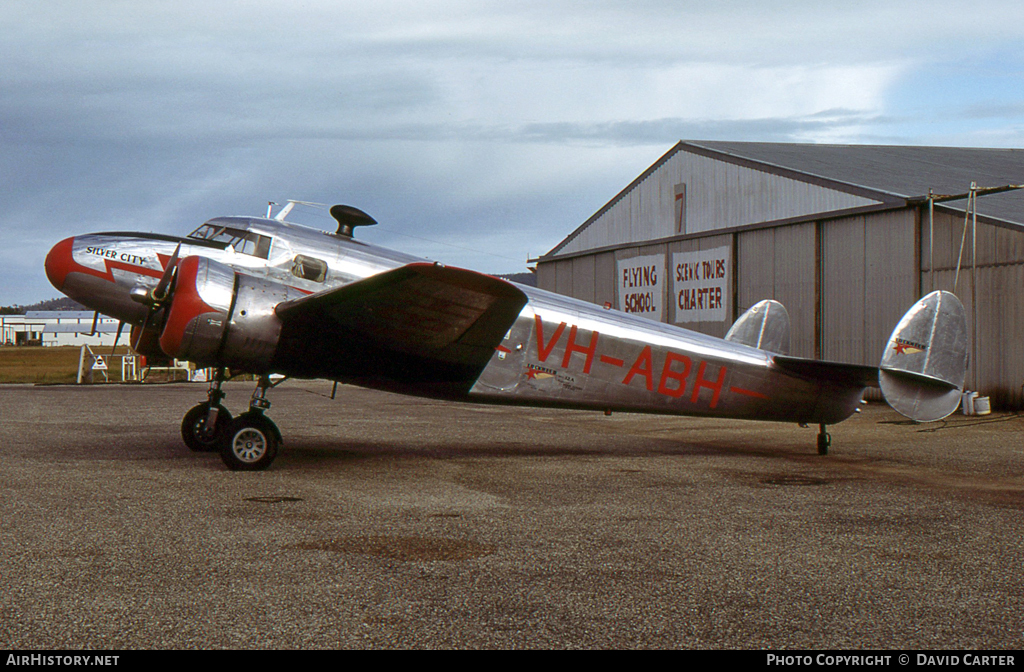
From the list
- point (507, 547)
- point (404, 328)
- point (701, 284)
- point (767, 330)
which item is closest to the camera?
point (507, 547)

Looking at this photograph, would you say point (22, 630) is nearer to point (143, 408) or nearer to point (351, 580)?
point (351, 580)

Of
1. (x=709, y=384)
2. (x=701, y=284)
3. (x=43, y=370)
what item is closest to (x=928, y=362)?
(x=709, y=384)

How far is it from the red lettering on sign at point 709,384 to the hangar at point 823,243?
843cm

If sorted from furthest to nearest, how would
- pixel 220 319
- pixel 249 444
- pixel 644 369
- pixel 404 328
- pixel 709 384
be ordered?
pixel 709 384 → pixel 644 369 → pixel 404 328 → pixel 249 444 → pixel 220 319

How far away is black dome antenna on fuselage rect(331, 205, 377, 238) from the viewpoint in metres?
10.7

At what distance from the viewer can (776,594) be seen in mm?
4797

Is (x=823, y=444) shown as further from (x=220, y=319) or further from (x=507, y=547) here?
(x=220, y=319)

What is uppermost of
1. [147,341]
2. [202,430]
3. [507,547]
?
[147,341]

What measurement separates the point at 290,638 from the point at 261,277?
6.57 m

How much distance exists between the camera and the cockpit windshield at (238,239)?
33.1ft

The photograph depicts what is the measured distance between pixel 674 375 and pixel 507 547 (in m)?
5.63

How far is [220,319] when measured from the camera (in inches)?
→ 357

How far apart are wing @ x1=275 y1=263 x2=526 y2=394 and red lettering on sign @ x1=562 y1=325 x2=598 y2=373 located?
40.8 inches

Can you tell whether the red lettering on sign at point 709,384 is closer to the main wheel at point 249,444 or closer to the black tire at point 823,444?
the black tire at point 823,444
